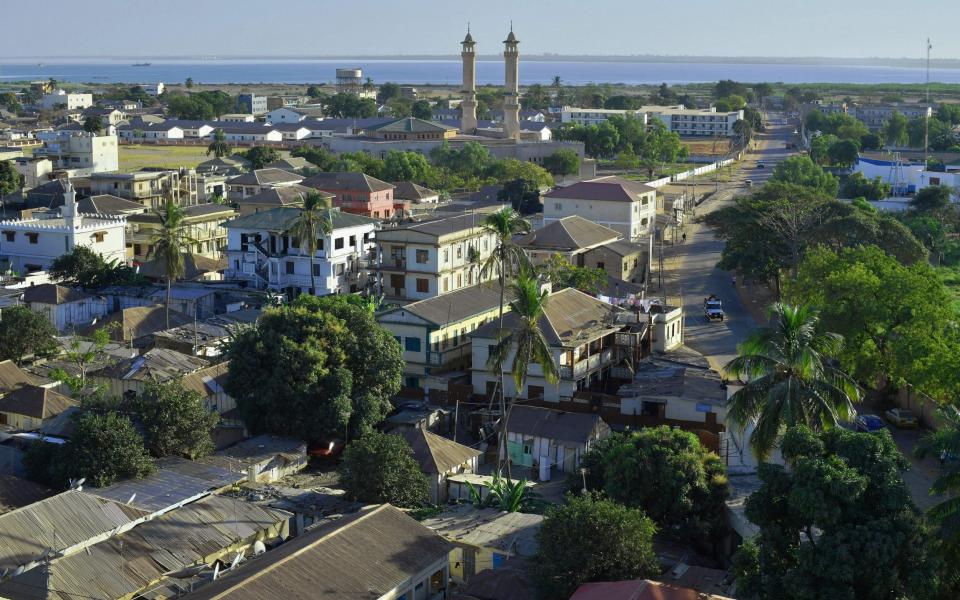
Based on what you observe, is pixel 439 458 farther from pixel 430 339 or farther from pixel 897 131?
pixel 897 131

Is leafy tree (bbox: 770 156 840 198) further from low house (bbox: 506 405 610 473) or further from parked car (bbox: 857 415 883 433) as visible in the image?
low house (bbox: 506 405 610 473)

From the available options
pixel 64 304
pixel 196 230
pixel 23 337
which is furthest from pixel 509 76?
pixel 23 337

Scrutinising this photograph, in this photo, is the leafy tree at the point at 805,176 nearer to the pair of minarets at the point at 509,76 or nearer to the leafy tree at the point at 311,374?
the pair of minarets at the point at 509,76

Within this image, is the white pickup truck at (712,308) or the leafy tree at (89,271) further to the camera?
the leafy tree at (89,271)

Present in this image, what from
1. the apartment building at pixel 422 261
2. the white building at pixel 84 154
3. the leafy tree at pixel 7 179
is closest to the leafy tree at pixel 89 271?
the apartment building at pixel 422 261

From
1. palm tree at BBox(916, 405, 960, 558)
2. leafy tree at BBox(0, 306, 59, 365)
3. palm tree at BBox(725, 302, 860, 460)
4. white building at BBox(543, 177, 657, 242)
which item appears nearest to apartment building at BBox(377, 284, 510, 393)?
leafy tree at BBox(0, 306, 59, 365)
